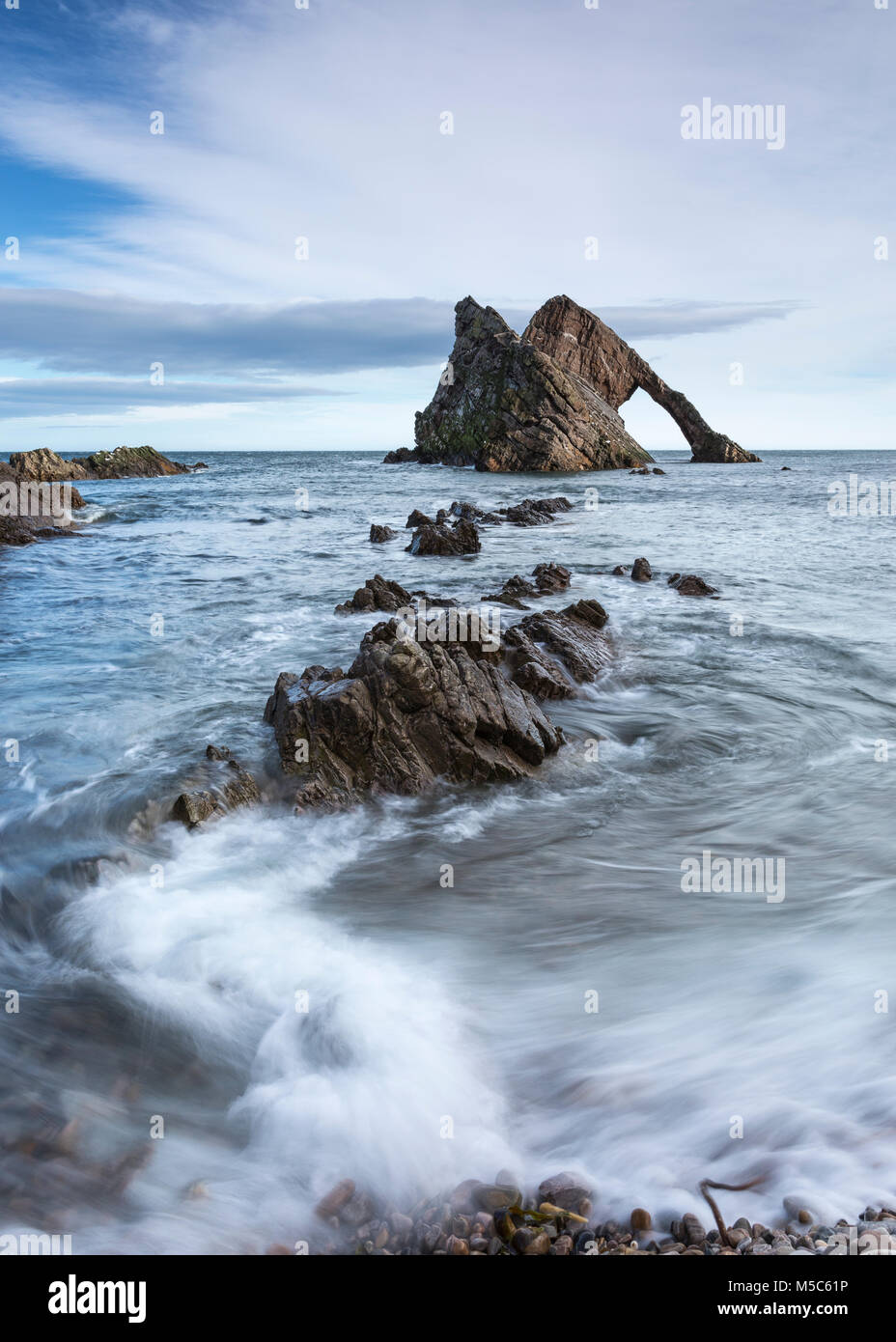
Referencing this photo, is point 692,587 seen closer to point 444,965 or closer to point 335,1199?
point 444,965

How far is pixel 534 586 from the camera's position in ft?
59.0

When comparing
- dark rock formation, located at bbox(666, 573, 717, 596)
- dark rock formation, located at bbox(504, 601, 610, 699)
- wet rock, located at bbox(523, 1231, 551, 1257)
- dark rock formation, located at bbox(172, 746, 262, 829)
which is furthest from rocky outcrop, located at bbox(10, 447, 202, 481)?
wet rock, located at bbox(523, 1231, 551, 1257)

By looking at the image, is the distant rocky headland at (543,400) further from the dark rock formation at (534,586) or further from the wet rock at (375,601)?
the wet rock at (375,601)

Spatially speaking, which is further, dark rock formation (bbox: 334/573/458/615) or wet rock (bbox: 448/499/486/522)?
wet rock (bbox: 448/499/486/522)

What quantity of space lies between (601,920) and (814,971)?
165 centimetres

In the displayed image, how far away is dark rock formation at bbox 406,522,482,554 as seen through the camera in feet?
79.5

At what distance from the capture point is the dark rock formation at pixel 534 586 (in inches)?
643

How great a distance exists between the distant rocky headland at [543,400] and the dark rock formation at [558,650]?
64692 millimetres

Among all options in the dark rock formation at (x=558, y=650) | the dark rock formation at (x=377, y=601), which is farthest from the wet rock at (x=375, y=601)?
the dark rock formation at (x=558, y=650)

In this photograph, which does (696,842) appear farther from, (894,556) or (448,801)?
(894,556)

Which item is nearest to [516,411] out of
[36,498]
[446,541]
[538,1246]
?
[36,498]

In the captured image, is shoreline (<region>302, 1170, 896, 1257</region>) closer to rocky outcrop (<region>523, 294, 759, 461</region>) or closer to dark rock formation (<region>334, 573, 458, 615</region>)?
dark rock formation (<region>334, 573, 458, 615</region>)

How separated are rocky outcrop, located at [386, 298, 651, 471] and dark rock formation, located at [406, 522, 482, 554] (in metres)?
53.9

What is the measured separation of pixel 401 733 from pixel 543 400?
74532 mm
